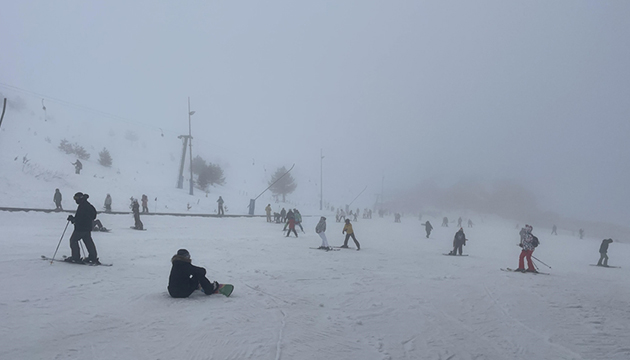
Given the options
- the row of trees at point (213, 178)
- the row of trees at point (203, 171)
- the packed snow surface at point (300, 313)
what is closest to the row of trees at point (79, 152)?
the row of trees at point (203, 171)

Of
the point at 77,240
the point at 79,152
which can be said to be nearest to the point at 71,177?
the point at 79,152

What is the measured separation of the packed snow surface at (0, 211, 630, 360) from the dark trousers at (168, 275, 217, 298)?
0.13 meters

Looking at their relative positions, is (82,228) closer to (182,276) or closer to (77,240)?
(77,240)

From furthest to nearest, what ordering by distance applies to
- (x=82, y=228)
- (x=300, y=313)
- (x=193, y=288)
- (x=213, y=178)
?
(x=213, y=178) → (x=82, y=228) → (x=193, y=288) → (x=300, y=313)

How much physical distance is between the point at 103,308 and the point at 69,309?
49cm

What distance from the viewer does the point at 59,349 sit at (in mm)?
4727

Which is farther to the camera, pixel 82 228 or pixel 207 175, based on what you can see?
pixel 207 175

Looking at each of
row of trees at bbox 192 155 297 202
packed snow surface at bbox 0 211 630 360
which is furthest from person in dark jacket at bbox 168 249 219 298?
row of trees at bbox 192 155 297 202

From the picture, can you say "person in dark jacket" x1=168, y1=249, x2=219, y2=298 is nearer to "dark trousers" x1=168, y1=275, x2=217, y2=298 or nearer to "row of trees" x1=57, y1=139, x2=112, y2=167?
"dark trousers" x1=168, y1=275, x2=217, y2=298

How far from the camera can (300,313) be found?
704cm

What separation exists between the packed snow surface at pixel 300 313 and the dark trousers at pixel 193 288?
134 millimetres

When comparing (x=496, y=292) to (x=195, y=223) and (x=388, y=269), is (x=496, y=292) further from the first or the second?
(x=195, y=223)

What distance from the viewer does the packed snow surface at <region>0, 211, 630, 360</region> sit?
5211 mm

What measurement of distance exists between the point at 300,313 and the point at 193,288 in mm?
2213
